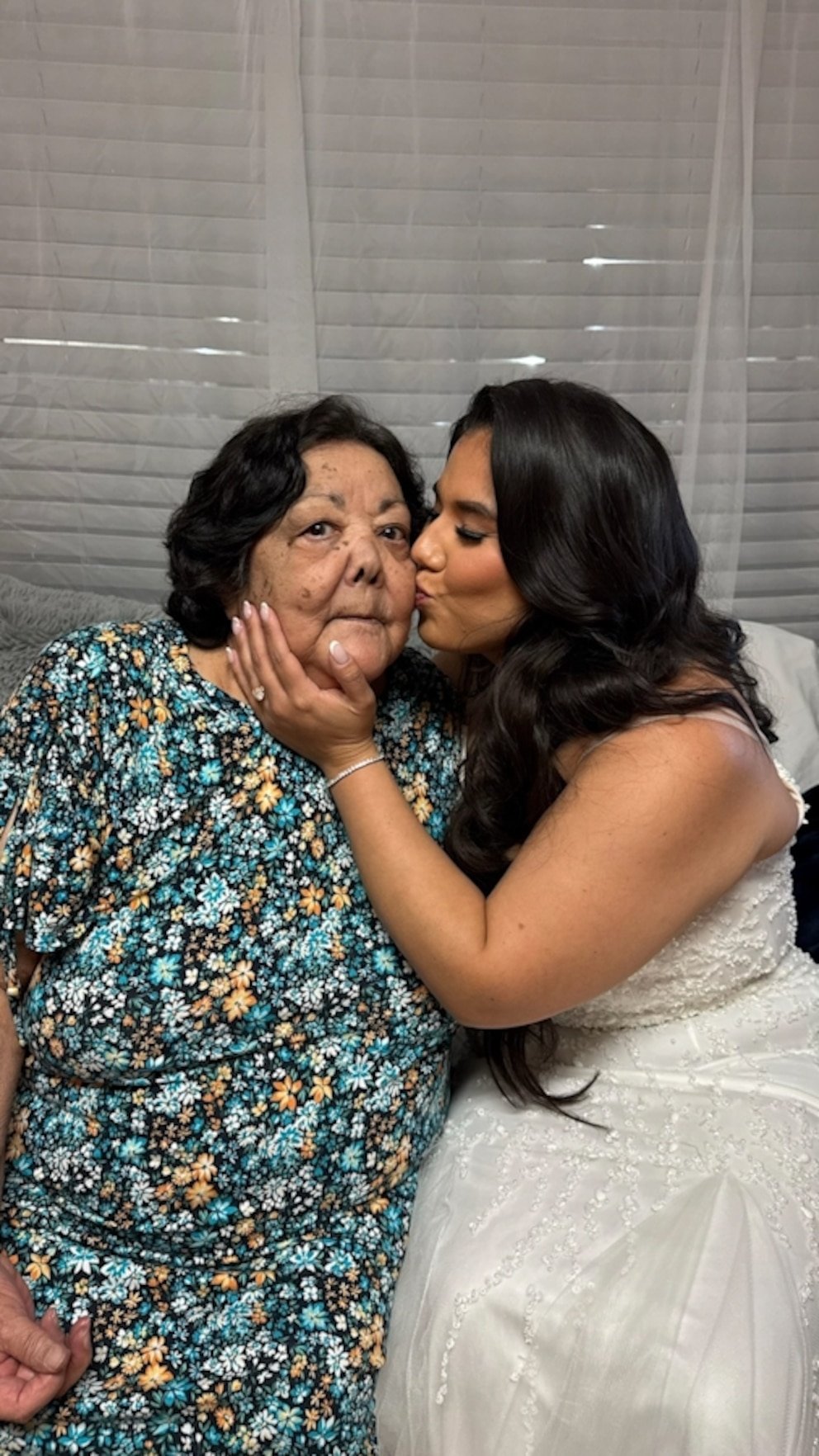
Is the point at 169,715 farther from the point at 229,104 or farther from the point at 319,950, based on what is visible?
the point at 229,104

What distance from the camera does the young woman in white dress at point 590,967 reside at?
1.27 metres

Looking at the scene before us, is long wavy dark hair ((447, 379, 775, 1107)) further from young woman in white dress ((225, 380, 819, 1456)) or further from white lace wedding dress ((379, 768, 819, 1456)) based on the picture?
white lace wedding dress ((379, 768, 819, 1456))

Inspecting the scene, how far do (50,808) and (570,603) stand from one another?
611 mm

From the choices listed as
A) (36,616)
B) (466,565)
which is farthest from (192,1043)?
(36,616)

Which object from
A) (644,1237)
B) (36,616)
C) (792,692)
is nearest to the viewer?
(644,1237)

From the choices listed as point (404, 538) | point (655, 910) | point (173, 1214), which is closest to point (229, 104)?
point (404, 538)

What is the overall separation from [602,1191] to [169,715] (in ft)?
2.34

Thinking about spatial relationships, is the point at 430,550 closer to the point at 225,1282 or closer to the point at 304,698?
the point at 304,698

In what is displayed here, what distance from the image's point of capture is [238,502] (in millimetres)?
1513

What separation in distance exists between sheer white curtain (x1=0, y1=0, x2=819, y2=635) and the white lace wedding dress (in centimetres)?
114

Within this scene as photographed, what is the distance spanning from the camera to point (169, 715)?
1.47 m

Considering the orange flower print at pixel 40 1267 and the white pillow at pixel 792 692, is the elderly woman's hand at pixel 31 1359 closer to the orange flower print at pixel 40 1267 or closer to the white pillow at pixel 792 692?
the orange flower print at pixel 40 1267

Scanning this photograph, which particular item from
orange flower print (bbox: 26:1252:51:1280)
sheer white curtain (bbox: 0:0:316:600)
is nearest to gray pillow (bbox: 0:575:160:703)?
sheer white curtain (bbox: 0:0:316:600)

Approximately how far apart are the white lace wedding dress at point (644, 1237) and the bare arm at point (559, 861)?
18 cm
